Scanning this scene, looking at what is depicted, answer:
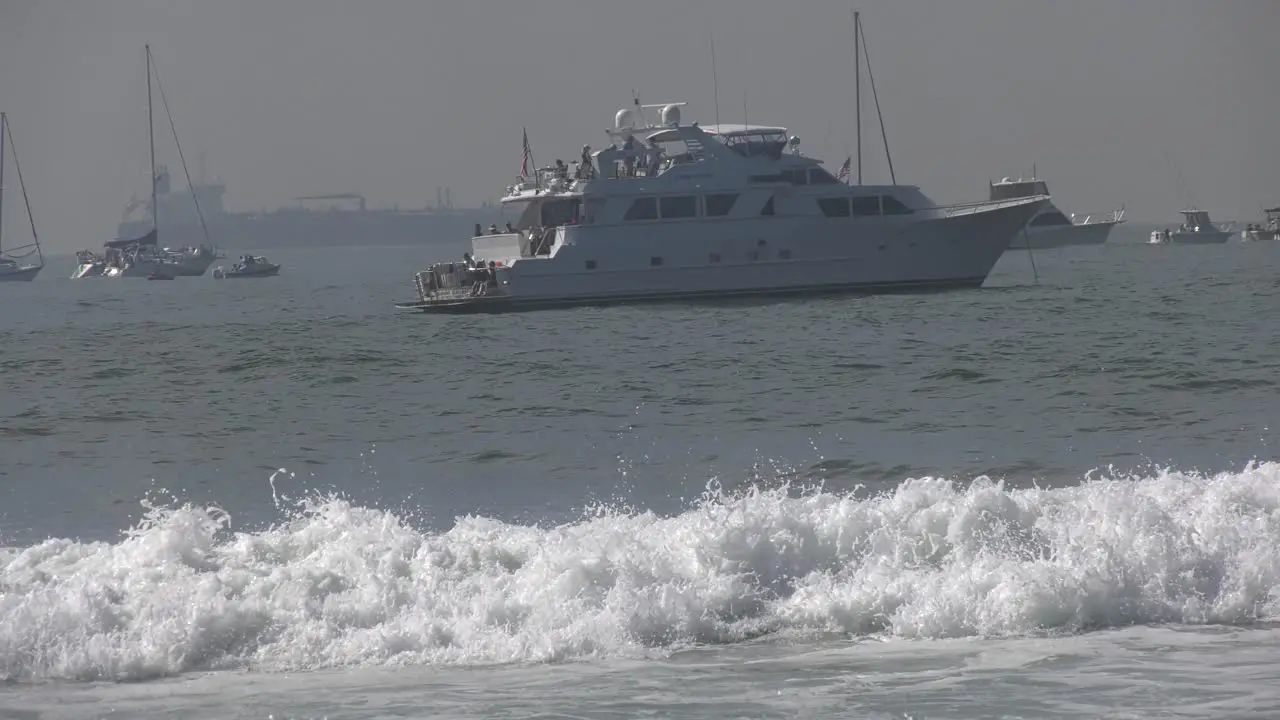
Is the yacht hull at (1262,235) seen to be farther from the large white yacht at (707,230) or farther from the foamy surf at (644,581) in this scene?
the foamy surf at (644,581)

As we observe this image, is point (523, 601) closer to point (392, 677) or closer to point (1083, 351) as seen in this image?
point (392, 677)

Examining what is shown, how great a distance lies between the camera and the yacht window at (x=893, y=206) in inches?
1697

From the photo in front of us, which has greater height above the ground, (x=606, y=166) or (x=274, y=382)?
(x=606, y=166)

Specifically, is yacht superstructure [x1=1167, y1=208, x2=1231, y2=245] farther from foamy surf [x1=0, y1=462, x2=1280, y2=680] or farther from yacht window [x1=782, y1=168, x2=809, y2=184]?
foamy surf [x1=0, y1=462, x2=1280, y2=680]

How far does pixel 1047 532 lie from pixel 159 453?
1111 cm

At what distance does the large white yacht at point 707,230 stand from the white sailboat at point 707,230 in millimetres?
28

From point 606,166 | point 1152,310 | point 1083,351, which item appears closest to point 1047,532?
point 1083,351

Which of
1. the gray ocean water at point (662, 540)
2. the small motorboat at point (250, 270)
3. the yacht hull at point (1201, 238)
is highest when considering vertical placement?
the small motorboat at point (250, 270)

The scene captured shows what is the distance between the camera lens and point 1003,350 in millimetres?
25922

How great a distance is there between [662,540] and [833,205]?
109ft

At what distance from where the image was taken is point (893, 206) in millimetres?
43312

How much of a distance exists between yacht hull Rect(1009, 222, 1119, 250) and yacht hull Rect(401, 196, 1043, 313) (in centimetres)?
6870

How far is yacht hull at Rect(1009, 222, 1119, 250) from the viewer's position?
111m

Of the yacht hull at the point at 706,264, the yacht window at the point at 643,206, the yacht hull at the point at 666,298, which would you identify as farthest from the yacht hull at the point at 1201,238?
the yacht window at the point at 643,206
